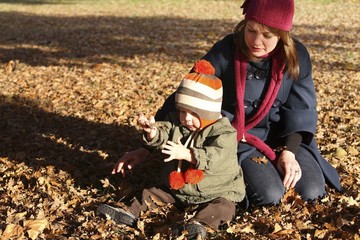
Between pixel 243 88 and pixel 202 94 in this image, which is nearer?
pixel 202 94

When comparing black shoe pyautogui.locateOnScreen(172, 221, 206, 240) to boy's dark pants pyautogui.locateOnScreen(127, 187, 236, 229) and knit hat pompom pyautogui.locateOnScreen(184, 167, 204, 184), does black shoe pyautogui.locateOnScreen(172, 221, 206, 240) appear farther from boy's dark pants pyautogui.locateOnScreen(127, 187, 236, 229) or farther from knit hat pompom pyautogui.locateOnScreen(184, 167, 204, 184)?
knit hat pompom pyautogui.locateOnScreen(184, 167, 204, 184)

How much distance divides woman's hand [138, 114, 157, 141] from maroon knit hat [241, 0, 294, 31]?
1.12 meters

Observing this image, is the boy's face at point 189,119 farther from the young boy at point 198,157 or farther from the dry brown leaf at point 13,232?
the dry brown leaf at point 13,232

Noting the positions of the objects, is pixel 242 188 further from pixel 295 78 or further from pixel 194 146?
pixel 295 78

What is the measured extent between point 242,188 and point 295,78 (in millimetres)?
1056

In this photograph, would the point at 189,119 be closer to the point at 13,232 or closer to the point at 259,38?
the point at 259,38

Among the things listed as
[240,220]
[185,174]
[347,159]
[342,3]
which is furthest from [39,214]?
[342,3]

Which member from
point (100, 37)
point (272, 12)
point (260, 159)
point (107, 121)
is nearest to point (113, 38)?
point (100, 37)

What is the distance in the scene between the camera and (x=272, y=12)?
349 centimetres

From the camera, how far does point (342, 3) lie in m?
22.2

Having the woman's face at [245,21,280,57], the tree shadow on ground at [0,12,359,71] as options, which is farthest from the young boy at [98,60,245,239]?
the tree shadow on ground at [0,12,359,71]

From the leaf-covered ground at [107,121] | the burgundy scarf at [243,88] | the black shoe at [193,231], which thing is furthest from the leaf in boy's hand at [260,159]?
the black shoe at [193,231]

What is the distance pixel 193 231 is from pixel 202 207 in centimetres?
40

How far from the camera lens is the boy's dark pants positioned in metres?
3.56
